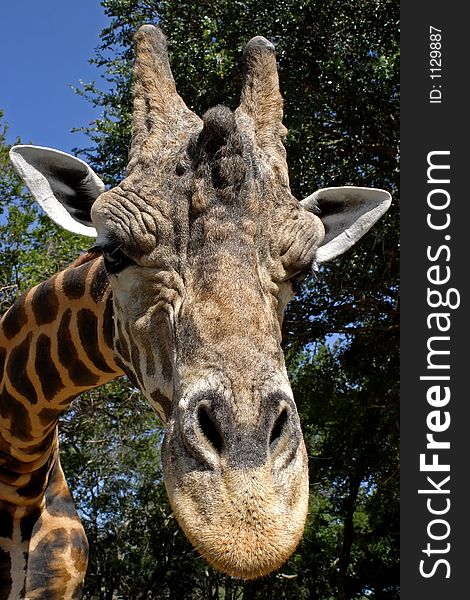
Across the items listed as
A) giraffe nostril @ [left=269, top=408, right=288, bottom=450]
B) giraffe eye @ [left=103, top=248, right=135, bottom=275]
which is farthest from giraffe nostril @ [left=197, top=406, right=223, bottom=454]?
giraffe eye @ [left=103, top=248, right=135, bottom=275]

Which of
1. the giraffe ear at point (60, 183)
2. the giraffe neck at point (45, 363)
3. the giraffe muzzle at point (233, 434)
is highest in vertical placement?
the giraffe ear at point (60, 183)

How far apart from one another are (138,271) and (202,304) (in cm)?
55

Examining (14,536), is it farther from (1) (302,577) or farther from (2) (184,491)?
(1) (302,577)

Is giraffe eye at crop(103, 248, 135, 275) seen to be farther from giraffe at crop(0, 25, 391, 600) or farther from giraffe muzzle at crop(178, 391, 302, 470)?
giraffe muzzle at crop(178, 391, 302, 470)

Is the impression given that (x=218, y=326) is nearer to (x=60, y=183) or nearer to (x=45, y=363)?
(x=60, y=183)

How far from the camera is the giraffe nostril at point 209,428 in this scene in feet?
8.70

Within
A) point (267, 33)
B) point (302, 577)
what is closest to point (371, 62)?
point (267, 33)

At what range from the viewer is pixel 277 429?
108 inches

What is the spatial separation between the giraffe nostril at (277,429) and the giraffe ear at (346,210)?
1.60 meters

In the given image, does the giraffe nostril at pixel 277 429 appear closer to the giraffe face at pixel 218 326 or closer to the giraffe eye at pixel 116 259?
the giraffe face at pixel 218 326

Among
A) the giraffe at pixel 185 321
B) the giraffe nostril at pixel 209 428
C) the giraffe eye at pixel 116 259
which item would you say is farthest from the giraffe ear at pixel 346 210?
the giraffe nostril at pixel 209 428

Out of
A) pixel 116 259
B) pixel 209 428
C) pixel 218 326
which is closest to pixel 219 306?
pixel 218 326

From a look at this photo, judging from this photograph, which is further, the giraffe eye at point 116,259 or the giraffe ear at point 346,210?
the giraffe ear at point 346,210

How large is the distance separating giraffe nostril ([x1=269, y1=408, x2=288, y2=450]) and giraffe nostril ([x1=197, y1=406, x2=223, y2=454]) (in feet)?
0.60
